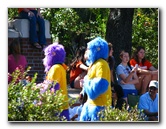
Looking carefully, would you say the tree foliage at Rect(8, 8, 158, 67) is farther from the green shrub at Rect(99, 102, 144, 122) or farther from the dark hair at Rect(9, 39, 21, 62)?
the green shrub at Rect(99, 102, 144, 122)

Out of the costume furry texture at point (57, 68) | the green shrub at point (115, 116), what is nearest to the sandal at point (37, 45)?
the costume furry texture at point (57, 68)

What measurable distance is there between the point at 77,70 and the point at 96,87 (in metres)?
1.42

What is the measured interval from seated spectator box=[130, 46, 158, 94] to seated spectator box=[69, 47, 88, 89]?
3.44 feet

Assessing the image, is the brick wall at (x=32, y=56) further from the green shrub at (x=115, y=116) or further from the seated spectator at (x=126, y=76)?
the green shrub at (x=115, y=116)

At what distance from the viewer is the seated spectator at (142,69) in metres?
8.74

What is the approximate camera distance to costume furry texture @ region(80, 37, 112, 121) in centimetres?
665

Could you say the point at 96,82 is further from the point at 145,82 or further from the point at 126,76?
the point at 145,82

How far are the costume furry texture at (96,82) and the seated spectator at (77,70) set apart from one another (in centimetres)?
107

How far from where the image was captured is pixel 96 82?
262 inches

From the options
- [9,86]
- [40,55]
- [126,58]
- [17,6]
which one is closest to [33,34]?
[40,55]

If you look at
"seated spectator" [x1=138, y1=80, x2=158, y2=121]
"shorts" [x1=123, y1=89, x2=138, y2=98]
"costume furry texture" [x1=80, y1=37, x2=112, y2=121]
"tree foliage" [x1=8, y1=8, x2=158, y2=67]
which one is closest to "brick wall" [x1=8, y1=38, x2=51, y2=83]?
"shorts" [x1=123, y1=89, x2=138, y2=98]

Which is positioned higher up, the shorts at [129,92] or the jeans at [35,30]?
the jeans at [35,30]

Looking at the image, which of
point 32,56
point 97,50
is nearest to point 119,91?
point 97,50

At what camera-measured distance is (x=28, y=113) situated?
6363 mm
